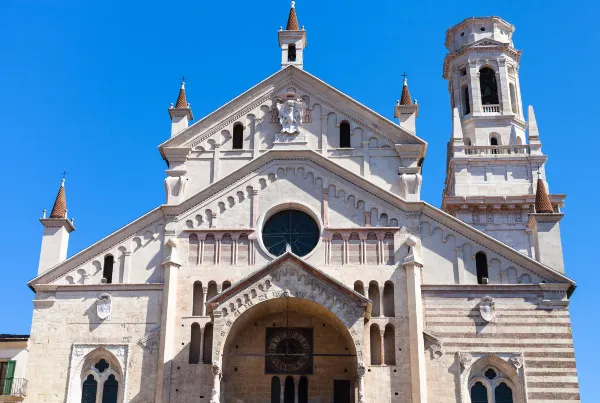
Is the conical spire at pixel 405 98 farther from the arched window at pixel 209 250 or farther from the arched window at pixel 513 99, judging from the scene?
the arched window at pixel 513 99

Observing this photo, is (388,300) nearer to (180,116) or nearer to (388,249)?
(388,249)

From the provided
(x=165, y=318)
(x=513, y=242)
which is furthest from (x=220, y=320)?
(x=513, y=242)

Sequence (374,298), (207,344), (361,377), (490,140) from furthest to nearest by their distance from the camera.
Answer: (490,140) → (374,298) → (207,344) → (361,377)

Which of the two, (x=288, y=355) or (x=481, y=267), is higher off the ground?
(x=481, y=267)

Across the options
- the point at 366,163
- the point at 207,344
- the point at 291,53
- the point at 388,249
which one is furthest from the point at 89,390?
the point at 291,53

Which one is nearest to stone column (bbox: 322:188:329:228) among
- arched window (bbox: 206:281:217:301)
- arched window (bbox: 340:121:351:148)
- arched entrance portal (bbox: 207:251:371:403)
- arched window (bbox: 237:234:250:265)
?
arched window (bbox: 340:121:351:148)

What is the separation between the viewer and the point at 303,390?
28484 mm

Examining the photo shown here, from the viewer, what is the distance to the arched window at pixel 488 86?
152ft

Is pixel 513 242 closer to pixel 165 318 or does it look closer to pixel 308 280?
pixel 308 280

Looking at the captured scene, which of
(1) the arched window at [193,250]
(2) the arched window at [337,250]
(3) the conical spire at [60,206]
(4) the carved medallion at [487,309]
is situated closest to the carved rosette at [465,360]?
(4) the carved medallion at [487,309]

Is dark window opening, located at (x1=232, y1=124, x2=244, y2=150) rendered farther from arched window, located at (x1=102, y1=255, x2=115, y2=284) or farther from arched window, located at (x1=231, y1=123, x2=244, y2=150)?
arched window, located at (x1=102, y1=255, x2=115, y2=284)

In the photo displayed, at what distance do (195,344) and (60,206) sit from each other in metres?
7.74

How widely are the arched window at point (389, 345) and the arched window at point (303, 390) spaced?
9.58ft

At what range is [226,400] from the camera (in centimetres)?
2816
